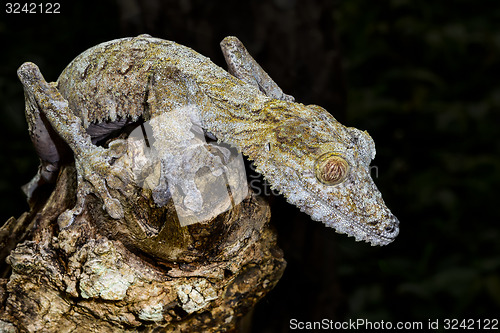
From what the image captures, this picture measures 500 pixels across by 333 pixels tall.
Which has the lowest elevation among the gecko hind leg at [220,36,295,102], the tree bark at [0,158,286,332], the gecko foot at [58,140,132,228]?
the tree bark at [0,158,286,332]

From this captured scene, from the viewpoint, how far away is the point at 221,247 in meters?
3.48

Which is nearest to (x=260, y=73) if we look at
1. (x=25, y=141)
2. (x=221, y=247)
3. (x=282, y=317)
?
(x=221, y=247)

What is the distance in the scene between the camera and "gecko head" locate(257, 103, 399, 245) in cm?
332

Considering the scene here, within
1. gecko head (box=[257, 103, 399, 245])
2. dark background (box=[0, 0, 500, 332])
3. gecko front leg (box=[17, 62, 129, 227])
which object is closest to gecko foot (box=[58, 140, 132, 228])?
gecko front leg (box=[17, 62, 129, 227])

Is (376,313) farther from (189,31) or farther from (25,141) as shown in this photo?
(25,141)

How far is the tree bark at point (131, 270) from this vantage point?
10.8 feet

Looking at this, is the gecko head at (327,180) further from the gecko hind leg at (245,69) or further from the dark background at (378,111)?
the dark background at (378,111)

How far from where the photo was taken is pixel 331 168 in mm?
3264

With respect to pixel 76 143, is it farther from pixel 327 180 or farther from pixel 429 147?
pixel 429 147

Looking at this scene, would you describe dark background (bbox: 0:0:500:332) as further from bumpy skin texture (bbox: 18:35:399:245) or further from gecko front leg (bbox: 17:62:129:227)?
gecko front leg (bbox: 17:62:129:227)

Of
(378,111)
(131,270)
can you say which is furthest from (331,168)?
(378,111)

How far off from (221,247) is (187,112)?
110cm

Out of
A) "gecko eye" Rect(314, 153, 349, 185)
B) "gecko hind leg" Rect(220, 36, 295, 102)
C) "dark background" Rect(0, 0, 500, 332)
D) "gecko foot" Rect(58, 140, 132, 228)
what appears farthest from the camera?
"dark background" Rect(0, 0, 500, 332)

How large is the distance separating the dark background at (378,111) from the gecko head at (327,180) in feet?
7.70
